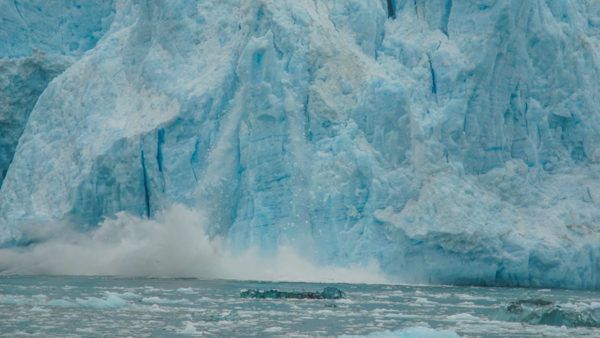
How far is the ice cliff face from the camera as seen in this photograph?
1054 inches

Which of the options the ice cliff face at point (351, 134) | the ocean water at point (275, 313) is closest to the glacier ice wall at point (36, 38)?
the ice cliff face at point (351, 134)

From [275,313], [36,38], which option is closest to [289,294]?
[275,313]

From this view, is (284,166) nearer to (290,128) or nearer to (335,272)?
(290,128)

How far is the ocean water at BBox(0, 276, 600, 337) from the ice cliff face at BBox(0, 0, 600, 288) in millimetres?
2431

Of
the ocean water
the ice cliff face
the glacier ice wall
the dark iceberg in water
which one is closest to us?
the ocean water

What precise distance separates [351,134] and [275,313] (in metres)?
9.62

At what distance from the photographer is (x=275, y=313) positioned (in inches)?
715

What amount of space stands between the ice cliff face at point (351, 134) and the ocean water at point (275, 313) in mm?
2431

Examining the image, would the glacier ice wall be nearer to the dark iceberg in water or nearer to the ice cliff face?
the ice cliff face

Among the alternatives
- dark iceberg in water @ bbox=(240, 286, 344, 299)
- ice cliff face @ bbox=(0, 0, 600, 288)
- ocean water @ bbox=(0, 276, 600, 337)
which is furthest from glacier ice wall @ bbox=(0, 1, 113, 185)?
dark iceberg in water @ bbox=(240, 286, 344, 299)

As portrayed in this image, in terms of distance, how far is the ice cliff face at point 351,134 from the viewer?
26766 millimetres

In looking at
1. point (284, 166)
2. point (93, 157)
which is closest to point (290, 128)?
point (284, 166)

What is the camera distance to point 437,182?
27.1 meters

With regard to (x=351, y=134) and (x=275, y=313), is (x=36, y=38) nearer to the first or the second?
(x=351, y=134)
